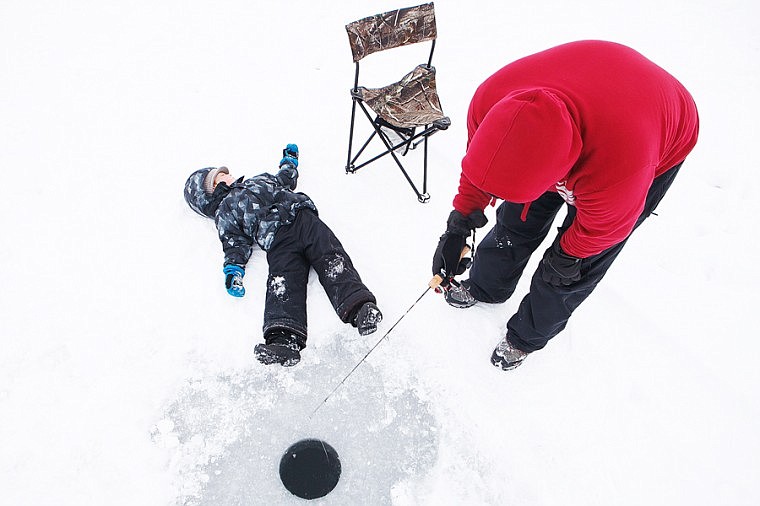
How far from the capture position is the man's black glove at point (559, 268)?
1737 mm

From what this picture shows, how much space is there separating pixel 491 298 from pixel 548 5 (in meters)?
4.98

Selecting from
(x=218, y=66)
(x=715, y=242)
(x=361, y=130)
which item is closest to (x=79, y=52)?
(x=218, y=66)

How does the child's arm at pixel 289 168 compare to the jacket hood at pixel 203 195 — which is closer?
the jacket hood at pixel 203 195

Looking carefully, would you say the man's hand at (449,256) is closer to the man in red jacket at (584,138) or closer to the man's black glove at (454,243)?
the man's black glove at (454,243)

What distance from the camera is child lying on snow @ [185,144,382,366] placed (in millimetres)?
2227

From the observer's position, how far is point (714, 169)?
3.64 metres

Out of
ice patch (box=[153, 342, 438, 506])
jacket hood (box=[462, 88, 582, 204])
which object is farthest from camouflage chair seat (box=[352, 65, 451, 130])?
ice patch (box=[153, 342, 438, 506])

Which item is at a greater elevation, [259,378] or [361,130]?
[361,130]

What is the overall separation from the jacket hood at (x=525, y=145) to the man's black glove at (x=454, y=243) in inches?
28.2

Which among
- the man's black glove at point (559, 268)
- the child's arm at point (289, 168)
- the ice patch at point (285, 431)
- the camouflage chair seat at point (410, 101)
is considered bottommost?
the ice patch at point (285, 431)

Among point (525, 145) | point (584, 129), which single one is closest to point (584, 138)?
point (584, 129)

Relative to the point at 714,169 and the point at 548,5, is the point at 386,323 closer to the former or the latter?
the point at 714,169

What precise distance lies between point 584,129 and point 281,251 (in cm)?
179

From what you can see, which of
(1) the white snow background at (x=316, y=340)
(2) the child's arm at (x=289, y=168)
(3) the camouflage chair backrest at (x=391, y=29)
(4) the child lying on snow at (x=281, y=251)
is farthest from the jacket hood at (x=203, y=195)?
(3) the camouflage chair backrest at (x=391, y=29)
